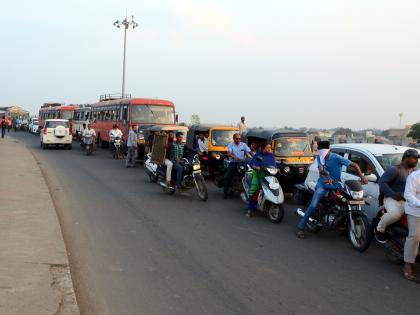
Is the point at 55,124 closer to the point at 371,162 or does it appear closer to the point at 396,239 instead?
the point at 371,162

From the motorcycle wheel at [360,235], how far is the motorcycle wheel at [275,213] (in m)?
1.78

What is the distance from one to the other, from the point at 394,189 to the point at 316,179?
271 centimetres

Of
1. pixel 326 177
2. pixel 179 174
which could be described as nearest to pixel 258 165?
pixel 326 177

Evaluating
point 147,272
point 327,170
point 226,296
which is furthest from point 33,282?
point 327,170

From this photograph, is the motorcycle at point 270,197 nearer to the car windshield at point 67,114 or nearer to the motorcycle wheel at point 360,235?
the motorcycle wheel at point 360,235

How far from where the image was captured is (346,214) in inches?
286

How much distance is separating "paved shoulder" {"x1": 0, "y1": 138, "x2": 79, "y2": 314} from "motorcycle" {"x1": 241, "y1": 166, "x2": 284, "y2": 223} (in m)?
3.89

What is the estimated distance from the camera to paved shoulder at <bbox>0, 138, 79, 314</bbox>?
14.1 feet

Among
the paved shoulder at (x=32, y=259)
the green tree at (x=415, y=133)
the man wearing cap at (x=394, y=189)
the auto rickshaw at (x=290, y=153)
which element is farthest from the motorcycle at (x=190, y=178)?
the green tree at (x=415, y=133)

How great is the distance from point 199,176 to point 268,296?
646 cm

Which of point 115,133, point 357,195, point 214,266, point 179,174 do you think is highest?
point 115,133

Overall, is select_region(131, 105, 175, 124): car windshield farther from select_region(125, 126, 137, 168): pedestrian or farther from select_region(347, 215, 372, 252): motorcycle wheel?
select_region(347, 215, 372, 252): motorcycle wheel

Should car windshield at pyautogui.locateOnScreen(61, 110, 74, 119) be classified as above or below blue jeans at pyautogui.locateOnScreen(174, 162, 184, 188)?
above

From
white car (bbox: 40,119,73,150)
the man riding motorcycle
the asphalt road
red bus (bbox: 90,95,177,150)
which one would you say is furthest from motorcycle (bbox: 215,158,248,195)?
white car (bbox: 40,119,73,150)
